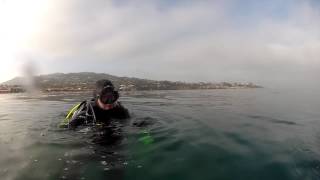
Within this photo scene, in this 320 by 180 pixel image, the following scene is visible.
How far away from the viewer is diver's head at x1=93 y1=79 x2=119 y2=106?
9.83 meters

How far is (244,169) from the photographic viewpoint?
20.7 ft

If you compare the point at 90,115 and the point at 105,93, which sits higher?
the point at 105,93

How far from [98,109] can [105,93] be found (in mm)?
804

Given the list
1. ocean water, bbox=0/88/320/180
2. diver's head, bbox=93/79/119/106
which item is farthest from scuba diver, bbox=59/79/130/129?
ocean water, bbox=0/88/320/180

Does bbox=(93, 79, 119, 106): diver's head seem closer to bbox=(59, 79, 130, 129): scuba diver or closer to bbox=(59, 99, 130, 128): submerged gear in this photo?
bbox=(59, 79, 130, 129): scuba diver

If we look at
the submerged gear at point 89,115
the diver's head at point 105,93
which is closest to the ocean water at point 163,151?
the submerged gear at point 89,115

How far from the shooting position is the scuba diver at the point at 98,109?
993 cm

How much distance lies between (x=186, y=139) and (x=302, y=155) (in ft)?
10.1

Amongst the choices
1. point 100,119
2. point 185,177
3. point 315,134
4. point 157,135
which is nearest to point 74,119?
point 100,119

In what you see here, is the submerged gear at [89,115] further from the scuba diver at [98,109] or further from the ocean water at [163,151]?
the ocean water at [163,151]

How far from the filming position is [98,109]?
1040 cm

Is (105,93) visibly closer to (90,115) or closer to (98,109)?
(98,109)

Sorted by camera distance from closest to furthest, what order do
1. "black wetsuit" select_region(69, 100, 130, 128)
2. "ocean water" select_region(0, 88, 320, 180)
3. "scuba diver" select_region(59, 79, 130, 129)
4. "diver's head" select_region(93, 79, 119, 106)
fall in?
"ocean water" select_region(0, 88, 320, 180)
"diver's head" select_region(93, 79, 119, 106)
"scuba diver" select_region(59, 79, 130, 129)
"black wetsuit" select_region(69, 100, 130, 128)

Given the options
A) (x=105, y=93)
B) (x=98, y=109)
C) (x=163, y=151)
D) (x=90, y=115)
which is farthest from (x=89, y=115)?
(x=163, y=151)
